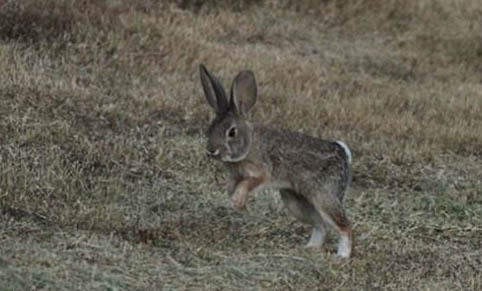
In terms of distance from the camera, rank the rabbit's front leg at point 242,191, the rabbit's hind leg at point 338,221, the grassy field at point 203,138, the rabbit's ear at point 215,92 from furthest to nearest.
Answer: the rabbit's ear at point 215,92 → the rabbit's hind leg at point 338,221 → the rabbit's front leg at point 242,191 → the grassy field at point 203,138

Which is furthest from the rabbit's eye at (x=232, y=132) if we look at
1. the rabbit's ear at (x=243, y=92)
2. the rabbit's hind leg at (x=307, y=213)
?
the rabbit's hind leg at (x=307, y=213)

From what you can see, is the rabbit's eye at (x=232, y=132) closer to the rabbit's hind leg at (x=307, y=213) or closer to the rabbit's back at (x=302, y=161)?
the rabbit's back at (x=302, y=161)

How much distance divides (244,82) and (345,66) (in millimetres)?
6236

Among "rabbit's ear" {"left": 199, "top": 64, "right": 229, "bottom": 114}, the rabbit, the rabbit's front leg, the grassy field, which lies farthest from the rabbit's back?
the grassy field

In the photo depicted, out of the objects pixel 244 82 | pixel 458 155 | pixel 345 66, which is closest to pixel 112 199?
pixel 244 82

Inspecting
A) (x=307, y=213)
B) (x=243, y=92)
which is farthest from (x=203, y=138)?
(x=307, y=213)

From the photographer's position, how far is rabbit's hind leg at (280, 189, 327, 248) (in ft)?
25.2

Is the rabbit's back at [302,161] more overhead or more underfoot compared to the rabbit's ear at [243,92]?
more underfoot

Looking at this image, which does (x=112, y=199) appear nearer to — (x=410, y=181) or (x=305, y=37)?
(x=410, y=181)

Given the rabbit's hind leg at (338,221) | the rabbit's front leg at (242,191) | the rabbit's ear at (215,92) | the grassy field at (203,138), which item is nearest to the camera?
the grassy field at (203,138)

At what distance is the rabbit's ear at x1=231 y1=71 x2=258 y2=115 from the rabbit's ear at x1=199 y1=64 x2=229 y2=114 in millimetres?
61

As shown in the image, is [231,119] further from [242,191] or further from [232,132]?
[242,191]

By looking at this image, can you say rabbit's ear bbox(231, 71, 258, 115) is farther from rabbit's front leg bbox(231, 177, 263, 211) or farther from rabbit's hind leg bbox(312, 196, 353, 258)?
rabbit's hind leg bbox(312, 196, 353, 258)

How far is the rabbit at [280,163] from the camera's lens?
24.4ft
